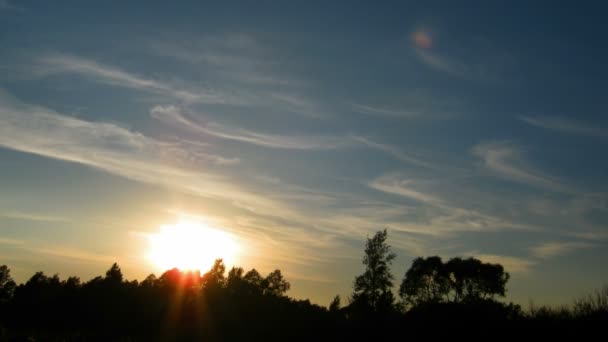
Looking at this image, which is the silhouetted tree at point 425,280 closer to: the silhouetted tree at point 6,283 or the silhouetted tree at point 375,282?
the silhouetted tree at point 375,282

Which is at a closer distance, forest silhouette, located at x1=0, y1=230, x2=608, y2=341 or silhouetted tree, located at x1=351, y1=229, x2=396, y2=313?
forest silhouette, located at x1=0, y1=230, x2=608, y2=341

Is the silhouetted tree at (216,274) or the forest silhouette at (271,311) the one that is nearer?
the forest silhouette at (271,311)

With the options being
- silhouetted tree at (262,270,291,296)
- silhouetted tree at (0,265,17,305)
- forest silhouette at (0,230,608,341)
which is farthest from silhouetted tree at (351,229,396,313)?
silhouetted tree at (0,265,17,305)

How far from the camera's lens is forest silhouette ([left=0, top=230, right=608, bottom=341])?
25859 millimetres

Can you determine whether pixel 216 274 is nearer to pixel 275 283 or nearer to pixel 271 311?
pixel 275 283

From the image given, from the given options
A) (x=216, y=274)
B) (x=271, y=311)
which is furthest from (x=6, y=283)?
(x=271, y=311)

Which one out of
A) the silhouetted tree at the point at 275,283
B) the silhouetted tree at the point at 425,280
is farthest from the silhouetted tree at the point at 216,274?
the silhouetted tree at the point at 425,280

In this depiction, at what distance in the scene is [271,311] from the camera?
184 feet

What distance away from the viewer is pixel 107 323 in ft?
209

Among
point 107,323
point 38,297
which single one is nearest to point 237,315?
point 107,323

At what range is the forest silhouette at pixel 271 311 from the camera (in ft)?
84.8

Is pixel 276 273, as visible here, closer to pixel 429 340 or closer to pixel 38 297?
pixel 38 297

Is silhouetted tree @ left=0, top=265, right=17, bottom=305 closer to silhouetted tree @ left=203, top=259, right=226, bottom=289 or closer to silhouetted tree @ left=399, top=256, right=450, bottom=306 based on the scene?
silhouetted tree @ left=203, top=259, right=226, bottom=289

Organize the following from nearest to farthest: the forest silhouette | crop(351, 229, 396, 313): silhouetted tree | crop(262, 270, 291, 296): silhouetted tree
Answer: the forest silhouette, crop(351, 229, 396, 313): silhouetted tree, crop(262, 270, 291, 296): silhouetted tree
